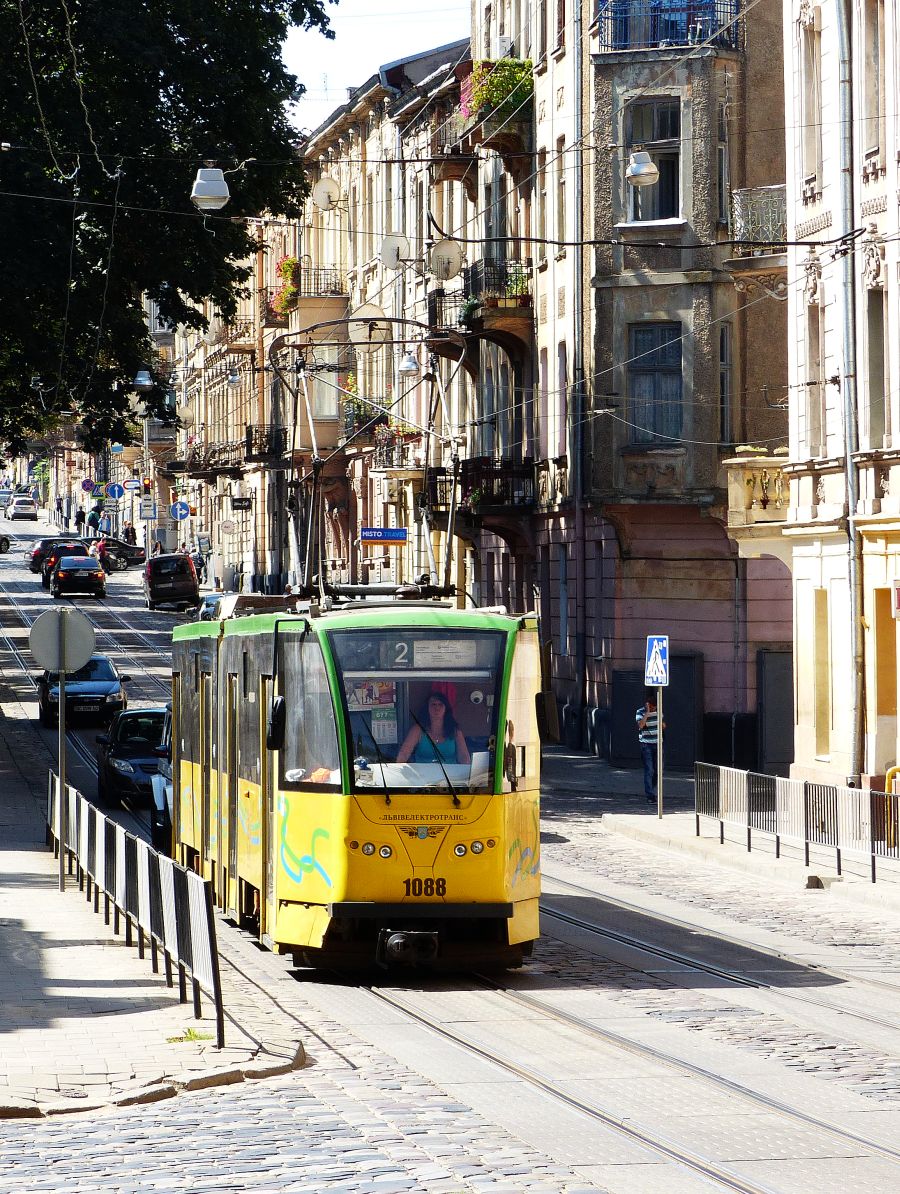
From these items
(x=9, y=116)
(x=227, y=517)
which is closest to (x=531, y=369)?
(x=9, y=116)

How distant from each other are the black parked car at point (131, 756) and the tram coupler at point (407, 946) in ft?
52.6

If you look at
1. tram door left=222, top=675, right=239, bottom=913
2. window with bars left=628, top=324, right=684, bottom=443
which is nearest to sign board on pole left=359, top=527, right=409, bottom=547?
window with bars left=628, top=324, right=684, bottom=443

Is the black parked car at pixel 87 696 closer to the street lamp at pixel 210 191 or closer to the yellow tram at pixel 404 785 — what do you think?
the street lamp at pixel 210 191

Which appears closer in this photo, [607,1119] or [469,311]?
[607,1119]

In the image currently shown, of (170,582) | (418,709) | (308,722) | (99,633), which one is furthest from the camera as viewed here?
(170,582)

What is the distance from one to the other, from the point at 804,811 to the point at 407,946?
10435 millimetres

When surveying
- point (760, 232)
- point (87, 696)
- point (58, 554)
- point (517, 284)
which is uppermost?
point (517, 284)

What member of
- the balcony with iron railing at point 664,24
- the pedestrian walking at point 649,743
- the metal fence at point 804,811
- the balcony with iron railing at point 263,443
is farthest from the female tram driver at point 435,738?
the balcony with iron railing at point 263,443

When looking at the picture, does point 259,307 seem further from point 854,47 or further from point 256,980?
point 256,980

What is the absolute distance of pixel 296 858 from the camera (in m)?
15.9

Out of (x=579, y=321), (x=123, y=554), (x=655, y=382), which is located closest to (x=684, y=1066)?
(x=655, y=382)

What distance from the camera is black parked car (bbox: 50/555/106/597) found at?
81.1 metres

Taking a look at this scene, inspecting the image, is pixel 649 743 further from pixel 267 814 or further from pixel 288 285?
pixel 288 285

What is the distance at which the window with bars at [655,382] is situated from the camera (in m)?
40.9
